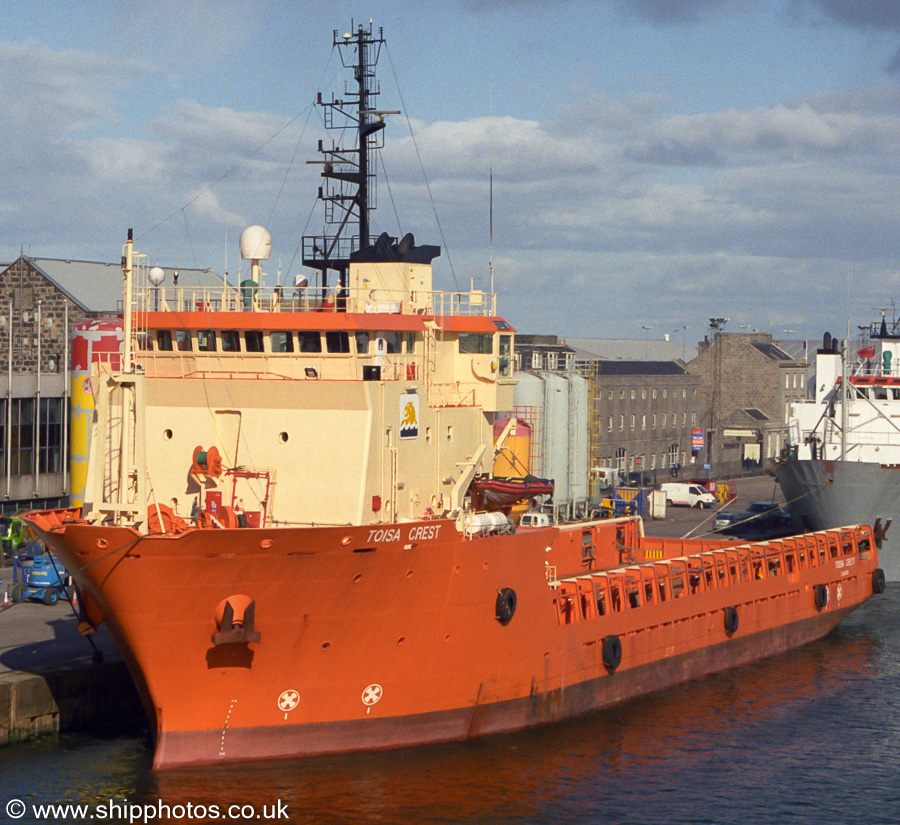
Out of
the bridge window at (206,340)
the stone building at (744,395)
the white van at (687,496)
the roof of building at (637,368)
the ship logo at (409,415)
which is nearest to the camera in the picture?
the ship logo at (409,415)

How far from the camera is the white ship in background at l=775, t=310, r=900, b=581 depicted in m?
40.0

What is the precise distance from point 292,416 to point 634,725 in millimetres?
9565

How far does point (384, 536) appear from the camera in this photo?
65.7 ft

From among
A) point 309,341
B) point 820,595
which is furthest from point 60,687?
point 820,595

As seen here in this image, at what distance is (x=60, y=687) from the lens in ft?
75.2

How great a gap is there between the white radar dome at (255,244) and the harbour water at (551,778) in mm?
9437

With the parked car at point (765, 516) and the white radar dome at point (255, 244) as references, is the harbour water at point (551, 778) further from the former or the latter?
the parked car at point (765, 516)

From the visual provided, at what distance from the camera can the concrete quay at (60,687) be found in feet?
72.7

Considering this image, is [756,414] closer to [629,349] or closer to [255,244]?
[629,349]

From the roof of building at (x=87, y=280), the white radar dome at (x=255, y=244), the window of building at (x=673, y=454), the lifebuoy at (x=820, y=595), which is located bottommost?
the lifebuoy at (x=820, y=595)

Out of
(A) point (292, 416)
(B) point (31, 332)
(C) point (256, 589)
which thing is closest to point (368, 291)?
(A) point (292, 416)

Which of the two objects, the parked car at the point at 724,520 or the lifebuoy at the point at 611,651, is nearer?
the lifebuoy at the point at 611,651

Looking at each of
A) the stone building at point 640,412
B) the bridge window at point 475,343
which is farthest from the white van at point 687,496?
the bridge window at point 475,343

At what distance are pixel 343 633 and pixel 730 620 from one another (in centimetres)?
1283
